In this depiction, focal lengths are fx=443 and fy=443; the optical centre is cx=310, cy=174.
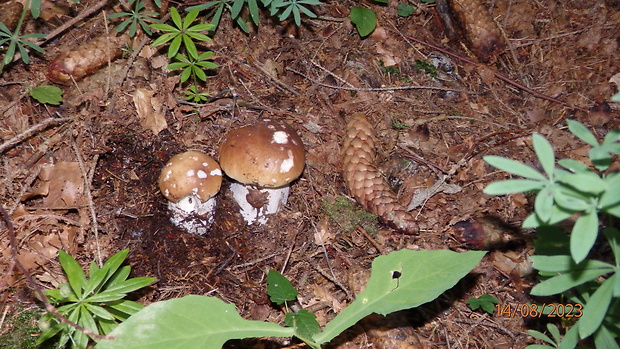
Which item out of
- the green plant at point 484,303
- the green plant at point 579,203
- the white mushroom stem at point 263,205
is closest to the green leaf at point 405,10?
the white mushroom stem at point 263,205

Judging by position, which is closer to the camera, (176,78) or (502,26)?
(176,78)

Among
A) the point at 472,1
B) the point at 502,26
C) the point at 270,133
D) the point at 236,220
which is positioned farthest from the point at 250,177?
the point at 502,26

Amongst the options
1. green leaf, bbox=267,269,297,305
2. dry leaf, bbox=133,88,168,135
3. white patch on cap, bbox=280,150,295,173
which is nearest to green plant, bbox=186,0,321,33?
dry leaf, bbox=133,88,168,135

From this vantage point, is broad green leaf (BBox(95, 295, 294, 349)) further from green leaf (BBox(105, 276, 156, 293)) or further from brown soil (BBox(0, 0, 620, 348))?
brown soil (BBox(0, 0, 620, 348))

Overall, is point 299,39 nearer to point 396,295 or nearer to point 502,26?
point 502,26

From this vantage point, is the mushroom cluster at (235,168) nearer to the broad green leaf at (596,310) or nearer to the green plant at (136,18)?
the green plant at (136,18)

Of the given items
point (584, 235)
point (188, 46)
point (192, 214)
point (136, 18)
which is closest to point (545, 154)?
point (584, 235)
